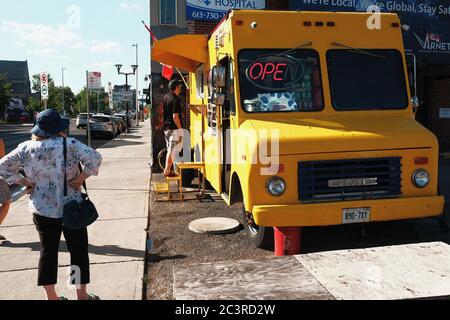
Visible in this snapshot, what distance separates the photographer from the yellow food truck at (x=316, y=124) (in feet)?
16.4

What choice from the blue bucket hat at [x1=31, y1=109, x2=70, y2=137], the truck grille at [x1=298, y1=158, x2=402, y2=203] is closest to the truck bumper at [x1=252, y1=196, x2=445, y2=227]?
the truck grille at [x1=298, y1=158, x2=402, y2=203]

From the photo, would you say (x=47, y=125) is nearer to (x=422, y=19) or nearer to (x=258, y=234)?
(x=258, y=234)

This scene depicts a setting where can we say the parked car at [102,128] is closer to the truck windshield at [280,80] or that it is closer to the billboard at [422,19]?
the billboard at [422,19]

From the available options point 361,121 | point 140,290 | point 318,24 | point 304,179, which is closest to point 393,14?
point 318,24

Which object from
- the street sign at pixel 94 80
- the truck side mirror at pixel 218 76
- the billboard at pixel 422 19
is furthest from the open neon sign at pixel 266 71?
the billboard at pixel 422 19

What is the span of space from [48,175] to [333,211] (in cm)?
293

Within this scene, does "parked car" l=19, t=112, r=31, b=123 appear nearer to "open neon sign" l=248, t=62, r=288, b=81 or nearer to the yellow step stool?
the yellow step stool

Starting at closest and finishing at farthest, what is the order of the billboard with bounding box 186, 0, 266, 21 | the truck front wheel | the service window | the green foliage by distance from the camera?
the truck front wheel, the service window, the billboard with bounding box 186, 0, 266, 21, the green foliage

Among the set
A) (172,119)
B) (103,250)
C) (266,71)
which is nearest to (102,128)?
(172,119)

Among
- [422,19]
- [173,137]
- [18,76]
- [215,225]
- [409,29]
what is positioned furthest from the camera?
[18,76]

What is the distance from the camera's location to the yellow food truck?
5004 millimetres

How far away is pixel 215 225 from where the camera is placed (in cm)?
681

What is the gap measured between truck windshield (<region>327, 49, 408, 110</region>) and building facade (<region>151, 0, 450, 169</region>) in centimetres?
487
